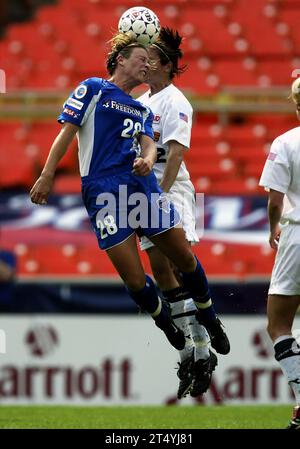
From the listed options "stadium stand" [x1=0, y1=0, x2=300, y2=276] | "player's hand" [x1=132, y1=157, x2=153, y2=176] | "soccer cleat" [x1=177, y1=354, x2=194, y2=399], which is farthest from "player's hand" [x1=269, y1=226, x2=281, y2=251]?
"stadium stand" [x1=0, y1=0, x2=300, y2=276]

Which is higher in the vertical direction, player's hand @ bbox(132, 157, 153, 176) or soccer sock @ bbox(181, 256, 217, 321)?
player's hand @ bbox(132, 157, 153, 176)

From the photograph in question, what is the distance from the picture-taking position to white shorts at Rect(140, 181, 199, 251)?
884cm

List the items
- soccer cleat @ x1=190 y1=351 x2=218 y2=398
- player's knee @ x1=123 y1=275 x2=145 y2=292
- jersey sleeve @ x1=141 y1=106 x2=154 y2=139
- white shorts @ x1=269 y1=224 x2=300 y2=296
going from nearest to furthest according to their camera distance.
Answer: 1. white shorts @ x1=269 y1=224 x2=300 y2=296
2. player's knee @ x1=123 y1=275 x2=145 y2=292
3. jersey sleeve @ x1=141 y1=106 x2=154 y2=139
4. soccer cleat @ x1=190 y1=351 x2=218 y2=398

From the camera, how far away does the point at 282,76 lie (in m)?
18.2

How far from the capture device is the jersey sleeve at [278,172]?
25.8 ft

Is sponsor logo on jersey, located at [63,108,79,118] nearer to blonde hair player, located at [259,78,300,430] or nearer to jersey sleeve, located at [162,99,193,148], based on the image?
jersey sleeve, located at [162,99,193,148]

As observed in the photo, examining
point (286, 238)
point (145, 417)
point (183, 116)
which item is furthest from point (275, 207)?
point (145, 417)

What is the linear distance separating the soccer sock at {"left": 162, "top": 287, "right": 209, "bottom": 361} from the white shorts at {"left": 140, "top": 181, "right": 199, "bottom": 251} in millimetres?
430

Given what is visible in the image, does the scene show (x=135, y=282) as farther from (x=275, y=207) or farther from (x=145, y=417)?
(x=145, y=417)

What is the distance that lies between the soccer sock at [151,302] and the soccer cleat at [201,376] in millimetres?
576

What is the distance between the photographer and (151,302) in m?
8.34

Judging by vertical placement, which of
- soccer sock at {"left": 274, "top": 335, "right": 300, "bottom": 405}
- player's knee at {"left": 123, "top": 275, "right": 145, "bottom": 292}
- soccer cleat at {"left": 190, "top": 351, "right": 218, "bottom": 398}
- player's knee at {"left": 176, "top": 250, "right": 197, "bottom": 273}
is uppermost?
player's knee at {"left": 176, "top": 250, "right": 197, "bottom": 273}
